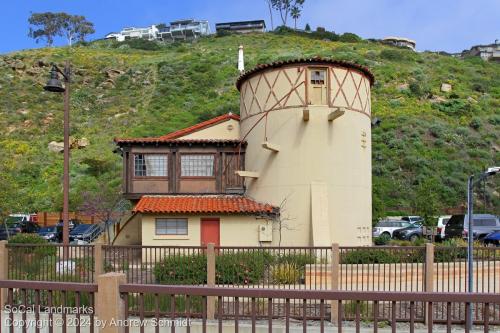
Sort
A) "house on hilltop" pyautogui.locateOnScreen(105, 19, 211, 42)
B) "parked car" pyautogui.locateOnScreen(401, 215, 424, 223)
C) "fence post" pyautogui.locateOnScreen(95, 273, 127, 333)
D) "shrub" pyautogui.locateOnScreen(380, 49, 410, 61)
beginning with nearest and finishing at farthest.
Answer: "fence post" pyautogui.locateOnScreen(95, 273, 127, 333) < "parked car" pyautogui.locateOnScreen(401, 215, 424, 223) < "shrub" pyautogui.locateOnScreen(380, 49, 410, 61) < "house on hilltop" pyautogui.locateOnScreen(105, 19, 211, 42)

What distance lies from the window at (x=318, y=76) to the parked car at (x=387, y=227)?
13180 millimetres

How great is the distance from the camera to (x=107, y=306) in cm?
497

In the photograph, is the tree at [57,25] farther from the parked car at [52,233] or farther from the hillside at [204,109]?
the parked car at [52,233]

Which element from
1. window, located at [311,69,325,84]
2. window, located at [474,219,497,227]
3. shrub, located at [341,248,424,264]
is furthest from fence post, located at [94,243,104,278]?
window, located at [474,219,497,227]

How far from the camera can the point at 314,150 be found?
19797mm

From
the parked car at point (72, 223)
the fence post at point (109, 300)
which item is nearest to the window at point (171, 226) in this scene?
the parked car at point (72, 223)

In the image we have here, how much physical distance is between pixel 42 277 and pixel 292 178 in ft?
37.4

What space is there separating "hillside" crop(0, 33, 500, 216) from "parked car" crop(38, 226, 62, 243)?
2576 millimetres

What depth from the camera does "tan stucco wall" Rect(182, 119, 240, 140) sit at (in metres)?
23.8

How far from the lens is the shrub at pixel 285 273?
34.8ft

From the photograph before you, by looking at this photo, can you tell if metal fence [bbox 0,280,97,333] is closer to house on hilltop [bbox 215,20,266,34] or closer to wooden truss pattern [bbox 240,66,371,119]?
wooden truss pattern [bbox 240,66,371,119]

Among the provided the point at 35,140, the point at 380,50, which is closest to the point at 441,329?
the point at 35,140

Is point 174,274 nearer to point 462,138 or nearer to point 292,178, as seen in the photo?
point 292,178

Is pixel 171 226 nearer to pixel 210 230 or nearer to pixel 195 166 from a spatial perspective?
pixel 210 230
